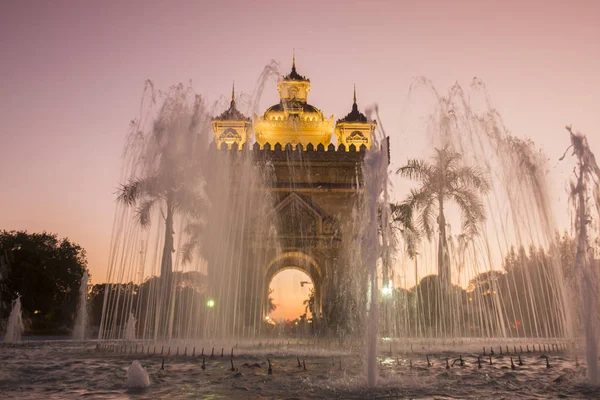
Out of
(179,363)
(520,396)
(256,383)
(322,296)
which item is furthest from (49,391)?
(322,296)

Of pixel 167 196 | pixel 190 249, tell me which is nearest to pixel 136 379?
pixel 167 196

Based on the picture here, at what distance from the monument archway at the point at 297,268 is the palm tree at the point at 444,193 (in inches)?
265

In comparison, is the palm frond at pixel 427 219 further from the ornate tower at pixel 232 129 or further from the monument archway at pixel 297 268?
the ornate tower at pixel 232 129

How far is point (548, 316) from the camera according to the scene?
3862cm

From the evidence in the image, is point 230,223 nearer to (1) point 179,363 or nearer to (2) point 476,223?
(2) point 476,223

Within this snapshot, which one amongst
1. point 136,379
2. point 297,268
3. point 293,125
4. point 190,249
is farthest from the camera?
point 293,125

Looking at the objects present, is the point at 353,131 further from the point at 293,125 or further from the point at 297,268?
the point at 297,268

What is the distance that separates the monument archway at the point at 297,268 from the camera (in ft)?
94.2

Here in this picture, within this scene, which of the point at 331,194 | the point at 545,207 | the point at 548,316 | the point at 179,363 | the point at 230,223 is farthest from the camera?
the point at 548,316

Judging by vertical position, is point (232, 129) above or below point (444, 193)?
above

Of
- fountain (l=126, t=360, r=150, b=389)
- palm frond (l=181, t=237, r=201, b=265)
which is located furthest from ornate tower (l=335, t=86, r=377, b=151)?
fountain (l=126, t=360, r=150, b=389)

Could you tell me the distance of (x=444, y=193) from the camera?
85.5 feet

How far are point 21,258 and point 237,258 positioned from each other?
78.4 feet

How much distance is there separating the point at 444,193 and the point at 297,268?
11020mm
